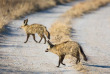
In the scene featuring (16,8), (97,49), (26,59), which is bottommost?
(97,49)

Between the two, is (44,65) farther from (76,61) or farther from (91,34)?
(91,34)

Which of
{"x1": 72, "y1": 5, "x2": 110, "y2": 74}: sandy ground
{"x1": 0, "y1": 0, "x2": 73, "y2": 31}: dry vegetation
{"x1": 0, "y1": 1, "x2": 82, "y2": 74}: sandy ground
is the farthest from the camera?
{"x1": 0, "y1": 0, "x2": 73, "y2": 31}: dry vegetation

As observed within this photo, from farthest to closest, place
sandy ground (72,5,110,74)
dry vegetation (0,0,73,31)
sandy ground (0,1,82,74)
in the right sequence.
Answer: dry vegetation (0,0,73,31) < sandy ground (72,5,110,74) < sandy ground (0,1,82,74)

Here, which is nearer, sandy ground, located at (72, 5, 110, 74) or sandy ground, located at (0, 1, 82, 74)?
sandy ground, located at (0, 1, 82, 74)

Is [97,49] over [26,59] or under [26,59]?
under

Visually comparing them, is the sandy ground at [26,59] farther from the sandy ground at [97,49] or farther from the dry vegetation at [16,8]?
the dry vegetation at [16,8]

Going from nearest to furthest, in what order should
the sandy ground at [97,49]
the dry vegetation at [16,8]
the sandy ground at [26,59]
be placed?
the sandy ground at [26,59] → the sandy ground at [97,49] → the dry vegetation at [16,8]

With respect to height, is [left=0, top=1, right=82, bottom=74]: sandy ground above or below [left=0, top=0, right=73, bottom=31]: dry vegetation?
below

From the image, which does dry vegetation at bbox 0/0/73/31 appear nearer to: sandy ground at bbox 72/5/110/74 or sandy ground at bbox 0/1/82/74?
sandy ground at bbox 72/5/110/74

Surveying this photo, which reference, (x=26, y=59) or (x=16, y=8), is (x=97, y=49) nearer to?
(x=26, y=59)

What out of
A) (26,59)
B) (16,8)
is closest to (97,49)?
(26,59)

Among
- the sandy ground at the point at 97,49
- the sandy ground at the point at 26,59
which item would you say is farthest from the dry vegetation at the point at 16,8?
the sandy ground at the point at 26,59

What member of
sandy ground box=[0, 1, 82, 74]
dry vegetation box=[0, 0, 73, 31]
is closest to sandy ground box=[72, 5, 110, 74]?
sandy ground box=[0, 1, 82, 74]

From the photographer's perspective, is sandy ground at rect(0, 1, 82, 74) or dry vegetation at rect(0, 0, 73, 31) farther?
dry vegetation at rect(0, 0, 73, 31)
